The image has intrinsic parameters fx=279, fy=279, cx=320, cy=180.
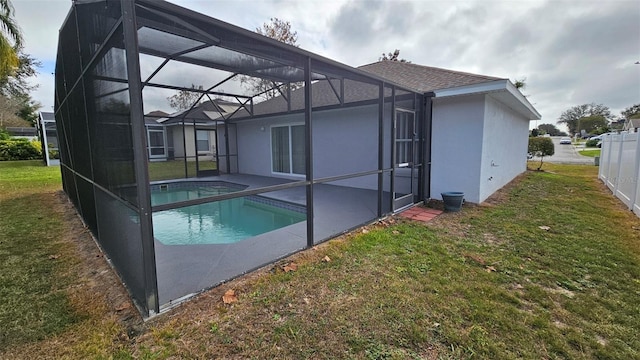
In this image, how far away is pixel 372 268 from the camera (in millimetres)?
3334

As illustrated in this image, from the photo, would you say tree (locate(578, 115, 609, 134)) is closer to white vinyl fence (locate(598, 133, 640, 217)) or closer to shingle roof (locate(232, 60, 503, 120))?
white vinyl fence (locate(598, 133, 640, 217))

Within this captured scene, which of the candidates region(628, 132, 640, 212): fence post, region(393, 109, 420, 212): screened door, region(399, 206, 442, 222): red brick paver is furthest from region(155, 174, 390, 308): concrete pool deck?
region(628, 132, 640, 212): fence post

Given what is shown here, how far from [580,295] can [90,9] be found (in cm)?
576

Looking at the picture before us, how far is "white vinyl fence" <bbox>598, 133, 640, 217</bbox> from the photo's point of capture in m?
5.57

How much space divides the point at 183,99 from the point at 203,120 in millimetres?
2120

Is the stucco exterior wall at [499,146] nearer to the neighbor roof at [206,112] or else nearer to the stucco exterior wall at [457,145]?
the stucco exterior wall at [457,145]

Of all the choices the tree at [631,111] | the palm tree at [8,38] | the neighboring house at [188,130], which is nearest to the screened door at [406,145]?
the neighboring house at [188,130]

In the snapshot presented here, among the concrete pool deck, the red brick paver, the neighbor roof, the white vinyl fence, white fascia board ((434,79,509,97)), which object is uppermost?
the neighbor roof

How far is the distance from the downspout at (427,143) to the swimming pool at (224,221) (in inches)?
118

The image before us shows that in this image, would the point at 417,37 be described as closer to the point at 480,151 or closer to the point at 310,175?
the point at 480,151

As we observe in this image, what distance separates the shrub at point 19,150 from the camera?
17.6 metres

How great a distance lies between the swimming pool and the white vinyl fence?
22.2ft

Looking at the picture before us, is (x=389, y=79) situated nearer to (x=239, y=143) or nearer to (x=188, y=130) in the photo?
(x=239, y=143)

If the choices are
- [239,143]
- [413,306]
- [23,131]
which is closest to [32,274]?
[413,306]
